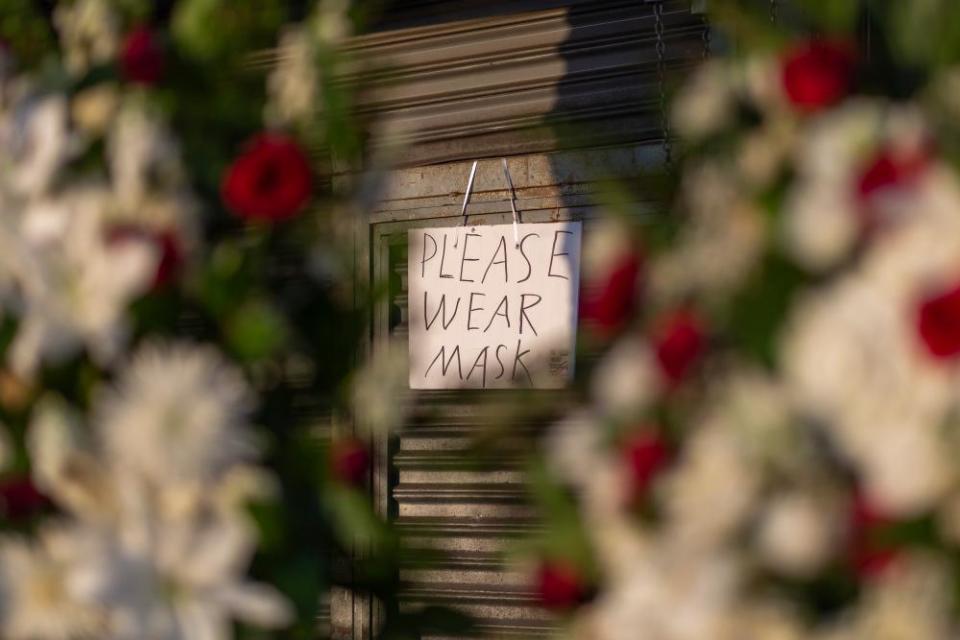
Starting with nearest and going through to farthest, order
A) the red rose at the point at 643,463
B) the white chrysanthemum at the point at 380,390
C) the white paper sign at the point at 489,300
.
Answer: the red rose at the point at 643,463 → the white chrysanthemum at the point at 380,390 → the white paper sign at the point at 489,300

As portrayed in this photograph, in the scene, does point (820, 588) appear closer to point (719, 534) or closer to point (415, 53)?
point (719, 534)

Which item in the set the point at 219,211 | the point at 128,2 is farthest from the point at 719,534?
the point at 128,2

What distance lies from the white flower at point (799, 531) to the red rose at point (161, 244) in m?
0.44

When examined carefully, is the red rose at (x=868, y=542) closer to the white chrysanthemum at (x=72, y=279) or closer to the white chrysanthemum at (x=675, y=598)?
the white chrysanthemum at (x=675, y=598)

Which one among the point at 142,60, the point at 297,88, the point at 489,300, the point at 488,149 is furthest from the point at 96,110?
the point at 488,149

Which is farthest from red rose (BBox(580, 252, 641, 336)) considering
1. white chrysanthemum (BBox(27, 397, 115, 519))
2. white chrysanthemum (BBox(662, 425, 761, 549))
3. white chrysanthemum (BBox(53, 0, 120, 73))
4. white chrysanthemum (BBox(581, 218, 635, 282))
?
white chrysanthemum (BBox(53, 0, 120, 73))

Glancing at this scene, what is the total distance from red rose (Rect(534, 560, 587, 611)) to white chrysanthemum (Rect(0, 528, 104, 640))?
0.30 meters

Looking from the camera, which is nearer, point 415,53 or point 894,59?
point 894,59

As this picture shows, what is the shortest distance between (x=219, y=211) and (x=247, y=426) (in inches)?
7.4

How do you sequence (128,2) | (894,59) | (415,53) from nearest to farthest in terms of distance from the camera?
(894,59) < (128,2) < (415,53)

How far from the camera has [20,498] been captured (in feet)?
2.67

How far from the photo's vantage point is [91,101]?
0.90m

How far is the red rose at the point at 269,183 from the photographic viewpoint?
81 centimetres

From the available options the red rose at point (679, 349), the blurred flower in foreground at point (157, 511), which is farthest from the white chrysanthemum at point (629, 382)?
the blurred flower in foreground at point (157, 511)
